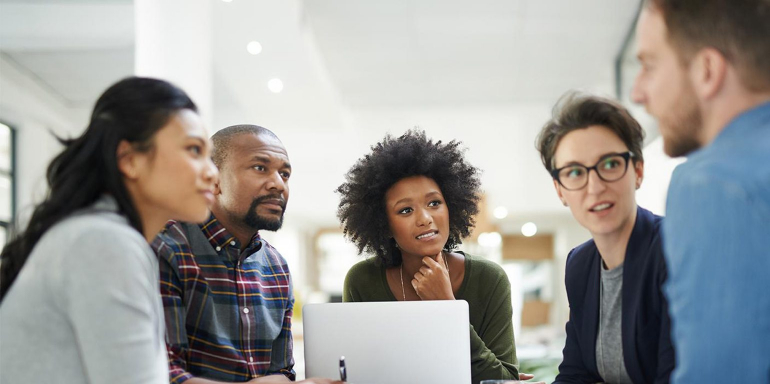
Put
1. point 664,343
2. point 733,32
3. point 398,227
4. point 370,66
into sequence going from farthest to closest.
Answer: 1. point 370,66
2. point 398,227
3. point 664,343
4. point 733,32

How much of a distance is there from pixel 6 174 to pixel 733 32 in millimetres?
3784

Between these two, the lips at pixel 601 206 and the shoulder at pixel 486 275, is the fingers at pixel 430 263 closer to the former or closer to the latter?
the shoulder at pixel 486 275

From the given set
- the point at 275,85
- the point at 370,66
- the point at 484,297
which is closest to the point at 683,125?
the point at 484,297

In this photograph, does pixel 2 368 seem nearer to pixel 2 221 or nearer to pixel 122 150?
pixel 122 150

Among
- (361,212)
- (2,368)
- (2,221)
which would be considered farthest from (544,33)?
(2,368)

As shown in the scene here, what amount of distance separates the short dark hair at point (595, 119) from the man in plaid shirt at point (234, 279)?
→ 84cm

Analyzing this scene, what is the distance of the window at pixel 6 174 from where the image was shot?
3.69m

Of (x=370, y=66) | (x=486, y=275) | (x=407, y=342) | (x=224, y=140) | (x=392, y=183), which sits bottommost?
(x=407, y=342)

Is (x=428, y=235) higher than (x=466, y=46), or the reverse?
(x=466, y=46)

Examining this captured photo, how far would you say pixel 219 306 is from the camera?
1.82 m

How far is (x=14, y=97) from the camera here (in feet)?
12.5

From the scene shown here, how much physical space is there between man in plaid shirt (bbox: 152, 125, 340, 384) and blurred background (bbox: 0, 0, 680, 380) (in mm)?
447

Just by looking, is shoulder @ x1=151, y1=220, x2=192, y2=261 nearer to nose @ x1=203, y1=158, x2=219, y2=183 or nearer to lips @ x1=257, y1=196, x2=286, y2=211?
lips @ x1=257, y1=196, x2=286, y2=211

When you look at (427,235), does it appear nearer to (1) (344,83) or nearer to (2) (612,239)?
(2) (612,239)
